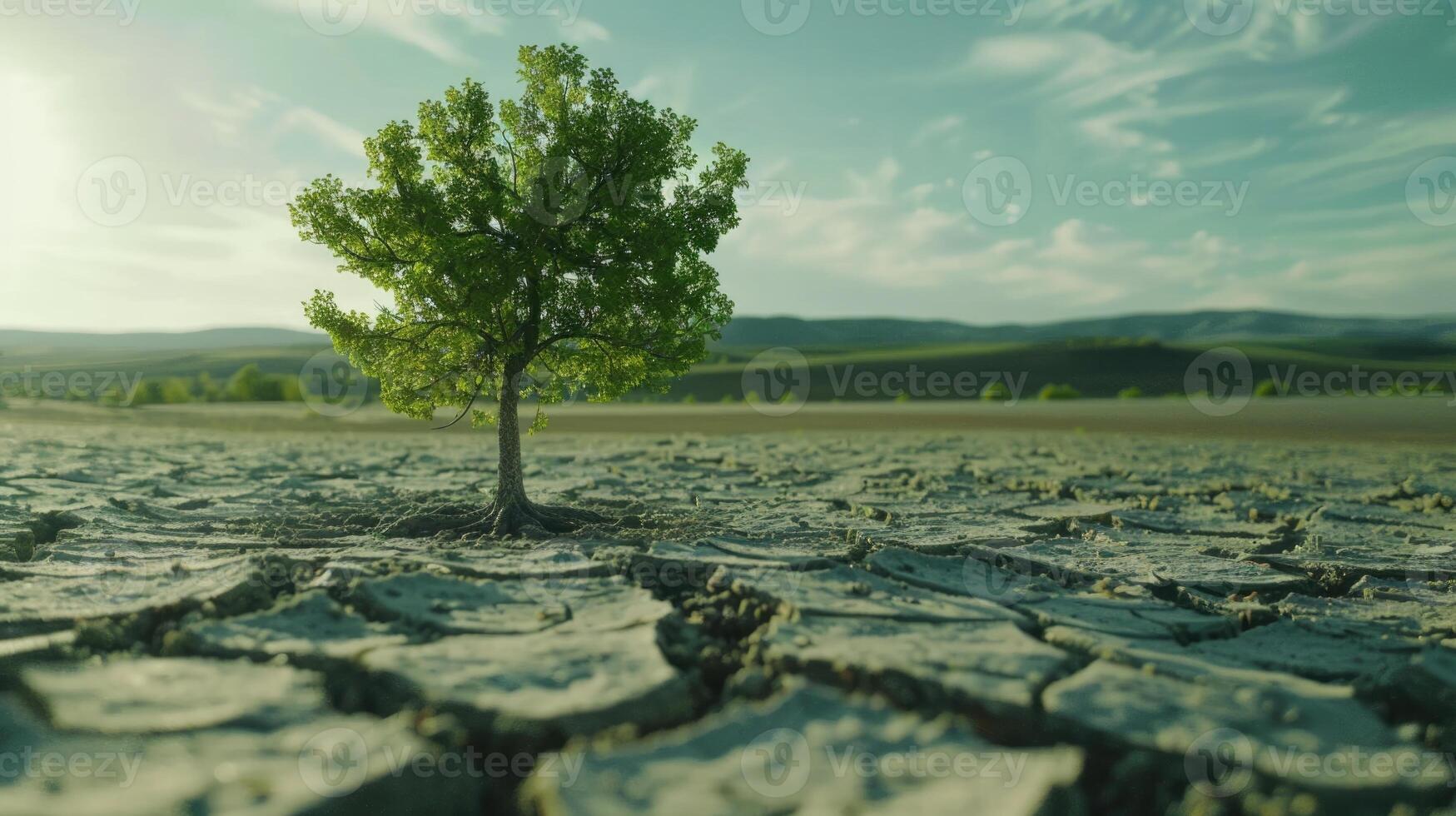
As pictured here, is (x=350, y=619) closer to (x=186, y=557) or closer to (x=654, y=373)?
(x=186, y=557)

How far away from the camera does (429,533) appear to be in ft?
13.6

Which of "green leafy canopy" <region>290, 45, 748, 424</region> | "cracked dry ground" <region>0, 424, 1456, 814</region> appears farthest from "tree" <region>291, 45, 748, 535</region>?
"cracked dry ground" <region>0, 424, 1456, 814</region>

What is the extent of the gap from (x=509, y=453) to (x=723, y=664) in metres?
2.49

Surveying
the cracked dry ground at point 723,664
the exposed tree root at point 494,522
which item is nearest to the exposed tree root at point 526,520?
the exposed tree root at point 494,522

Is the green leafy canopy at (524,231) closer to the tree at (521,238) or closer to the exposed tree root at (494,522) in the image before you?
the tree at (521,238)

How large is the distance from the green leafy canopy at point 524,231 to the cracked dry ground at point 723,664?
3.53 ft

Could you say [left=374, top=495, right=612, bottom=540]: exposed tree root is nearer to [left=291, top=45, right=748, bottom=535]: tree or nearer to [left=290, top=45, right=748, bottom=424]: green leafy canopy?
[left=291, top=45, right=748, bottom=535]: tree

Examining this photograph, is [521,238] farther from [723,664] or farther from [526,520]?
[723,664]

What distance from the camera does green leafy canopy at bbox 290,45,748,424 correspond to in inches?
157

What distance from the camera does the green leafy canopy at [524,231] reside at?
3990mm

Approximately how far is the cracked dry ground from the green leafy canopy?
1.07m

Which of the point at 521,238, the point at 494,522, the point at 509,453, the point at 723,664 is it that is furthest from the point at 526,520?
the point at 723,664

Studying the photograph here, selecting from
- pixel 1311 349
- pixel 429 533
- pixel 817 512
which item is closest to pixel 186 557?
pixel 429 533

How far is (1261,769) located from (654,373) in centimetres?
349
